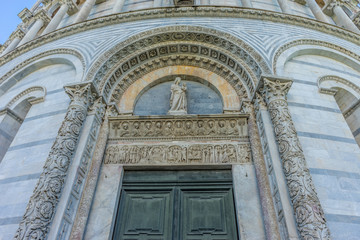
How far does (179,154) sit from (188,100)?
2.08 meters

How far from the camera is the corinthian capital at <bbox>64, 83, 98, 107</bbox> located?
580 cm

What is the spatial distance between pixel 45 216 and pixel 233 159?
158 inches

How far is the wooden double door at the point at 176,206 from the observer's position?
4.85 metres

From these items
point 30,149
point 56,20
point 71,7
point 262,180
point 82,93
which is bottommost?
point 262,180

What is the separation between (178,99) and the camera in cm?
687

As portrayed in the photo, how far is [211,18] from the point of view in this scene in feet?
27.5

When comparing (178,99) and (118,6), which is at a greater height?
(118,6)

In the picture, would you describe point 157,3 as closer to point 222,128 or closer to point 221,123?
point 221,123

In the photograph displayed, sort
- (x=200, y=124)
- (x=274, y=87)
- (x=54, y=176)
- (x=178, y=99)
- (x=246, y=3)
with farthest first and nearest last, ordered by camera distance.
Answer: (x=246, y=3) → (x=178, y=99) → (x=200, y=124) → (x=274, y=87) → (x=54, y=176)

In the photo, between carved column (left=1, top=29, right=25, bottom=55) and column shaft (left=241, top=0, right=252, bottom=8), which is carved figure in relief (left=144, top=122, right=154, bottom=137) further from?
carved column (left=1, top=29, right=25, bottom=55)

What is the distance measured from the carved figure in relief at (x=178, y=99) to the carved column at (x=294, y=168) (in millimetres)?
2175

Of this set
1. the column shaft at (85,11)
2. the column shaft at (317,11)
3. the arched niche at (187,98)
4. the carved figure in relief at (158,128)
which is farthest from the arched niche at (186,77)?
the column shaft at (317,11)

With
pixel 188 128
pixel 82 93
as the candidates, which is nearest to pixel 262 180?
pixel 188 128

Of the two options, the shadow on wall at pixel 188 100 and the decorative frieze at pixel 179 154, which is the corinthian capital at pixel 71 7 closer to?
the shadow on wall at pixel 188 100
